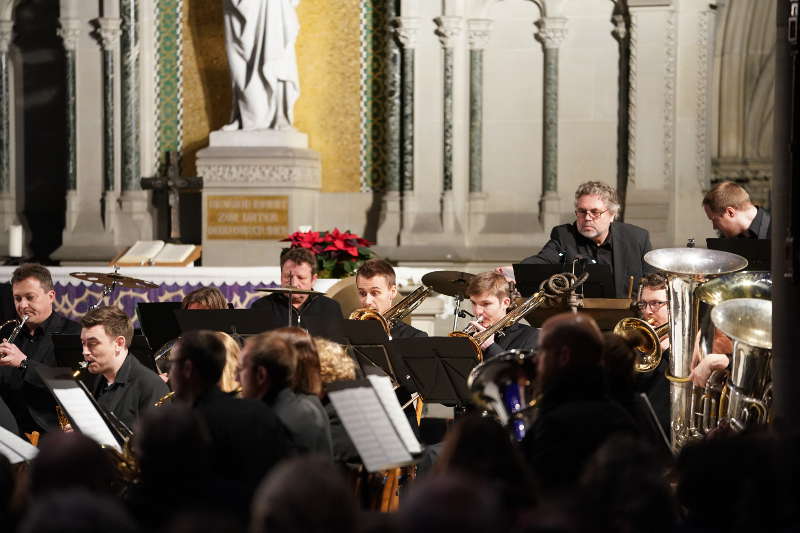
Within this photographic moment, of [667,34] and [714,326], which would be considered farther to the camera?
[667,34]

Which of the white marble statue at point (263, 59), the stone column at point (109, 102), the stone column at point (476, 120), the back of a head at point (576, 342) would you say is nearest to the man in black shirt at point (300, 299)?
the back of a head at point (576, 342)

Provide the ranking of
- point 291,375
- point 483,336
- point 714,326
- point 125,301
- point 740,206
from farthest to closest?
point 125,301 < point 740,206 < point 483,336 < point 714,326 < point 291,375

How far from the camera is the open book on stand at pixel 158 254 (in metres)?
12.2

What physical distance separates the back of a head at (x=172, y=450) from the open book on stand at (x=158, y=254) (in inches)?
326

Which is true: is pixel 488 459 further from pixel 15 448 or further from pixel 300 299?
pixel 300 299

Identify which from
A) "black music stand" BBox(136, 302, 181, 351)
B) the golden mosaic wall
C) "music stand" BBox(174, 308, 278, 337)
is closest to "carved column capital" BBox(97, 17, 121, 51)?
the golden mosaic wall

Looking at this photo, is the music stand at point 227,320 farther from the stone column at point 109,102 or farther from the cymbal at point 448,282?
the stone column at point 109,102

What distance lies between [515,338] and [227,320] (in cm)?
161

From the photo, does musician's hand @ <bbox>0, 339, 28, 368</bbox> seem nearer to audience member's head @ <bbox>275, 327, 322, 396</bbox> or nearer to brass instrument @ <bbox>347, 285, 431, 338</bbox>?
brass instrument @ <bbox>347, 285, 431, 338</bbox>

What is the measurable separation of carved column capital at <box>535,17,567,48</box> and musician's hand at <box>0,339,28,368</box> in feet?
23.5

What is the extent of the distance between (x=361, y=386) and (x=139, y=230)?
8651 millimetres

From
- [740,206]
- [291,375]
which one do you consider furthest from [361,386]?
[740,206]

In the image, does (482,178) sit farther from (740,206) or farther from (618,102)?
(740,206)

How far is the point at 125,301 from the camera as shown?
35.8ft
